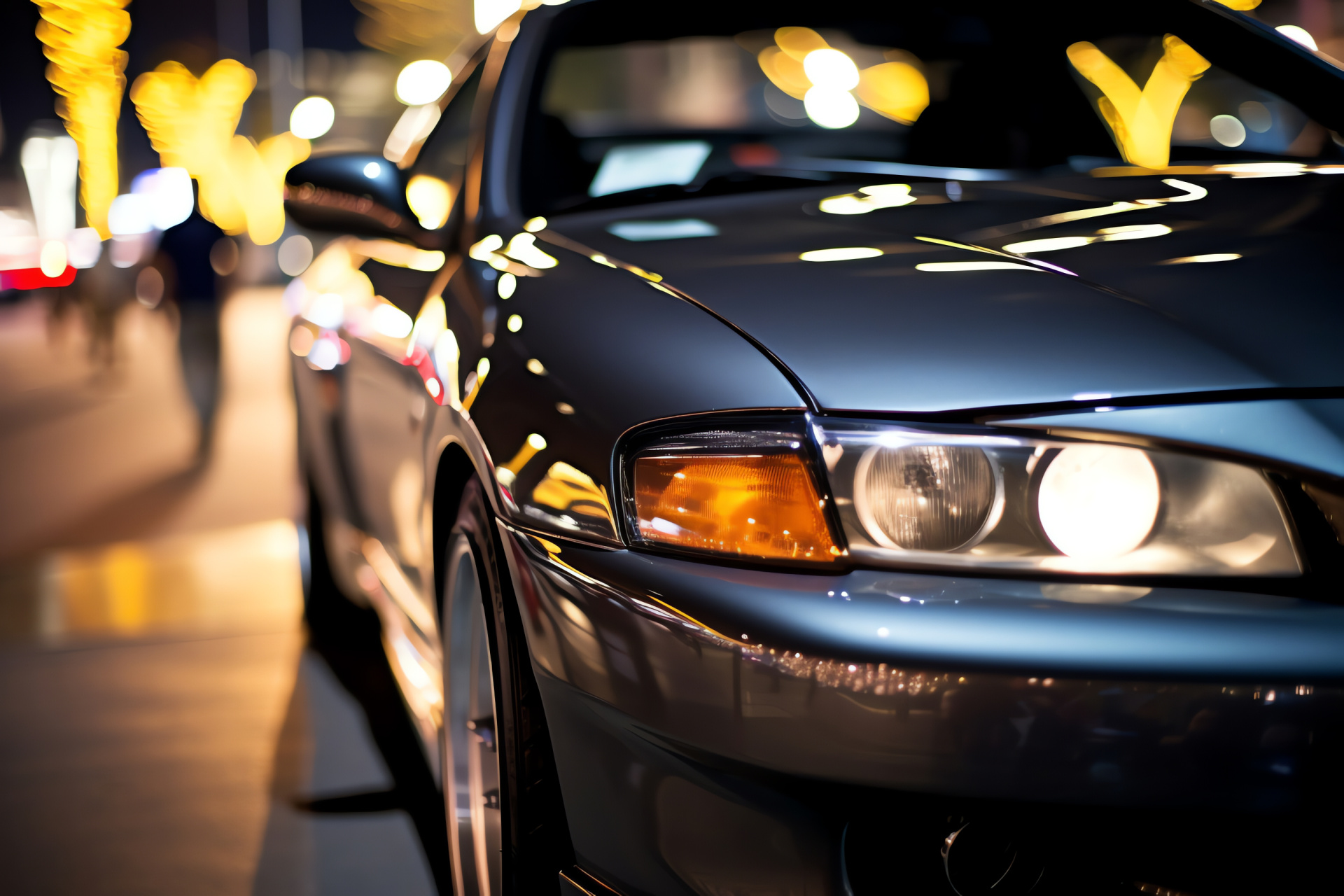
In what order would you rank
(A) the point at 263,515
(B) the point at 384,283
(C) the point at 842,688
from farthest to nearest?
(A) the point at 263,515 < (B) the point at 384,283 < (C) the point at 842,688

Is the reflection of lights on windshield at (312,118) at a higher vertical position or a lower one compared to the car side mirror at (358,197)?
higher

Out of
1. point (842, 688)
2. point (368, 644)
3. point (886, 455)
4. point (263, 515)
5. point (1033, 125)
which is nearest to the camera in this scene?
point (842, 688)

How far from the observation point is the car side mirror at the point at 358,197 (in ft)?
7.02

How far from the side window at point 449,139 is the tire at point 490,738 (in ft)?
3.62

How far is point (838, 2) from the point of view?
2.46 meters

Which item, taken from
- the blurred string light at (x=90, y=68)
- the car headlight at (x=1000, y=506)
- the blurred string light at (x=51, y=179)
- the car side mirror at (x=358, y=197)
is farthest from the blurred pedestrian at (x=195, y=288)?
the blurred string light at (x=51, y=179)

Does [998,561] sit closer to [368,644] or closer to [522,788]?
[522,788]

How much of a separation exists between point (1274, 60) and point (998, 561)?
1.68 m

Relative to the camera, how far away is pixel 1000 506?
1.16 meters

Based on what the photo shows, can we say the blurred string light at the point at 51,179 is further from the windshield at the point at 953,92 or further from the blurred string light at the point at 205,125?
the windshield at the point at 953,92

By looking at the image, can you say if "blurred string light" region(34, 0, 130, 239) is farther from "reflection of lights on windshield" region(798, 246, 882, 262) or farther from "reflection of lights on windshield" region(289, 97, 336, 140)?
"reflection of lights on windshield" region(798, 246, 882, 262)

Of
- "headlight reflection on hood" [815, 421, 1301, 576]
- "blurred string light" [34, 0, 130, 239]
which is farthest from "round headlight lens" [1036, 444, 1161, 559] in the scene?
"blurred string light" [34, 0, 130, 239]

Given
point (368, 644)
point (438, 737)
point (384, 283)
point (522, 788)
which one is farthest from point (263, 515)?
point (522, 788)

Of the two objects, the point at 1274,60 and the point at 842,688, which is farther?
the point at 1274,60
